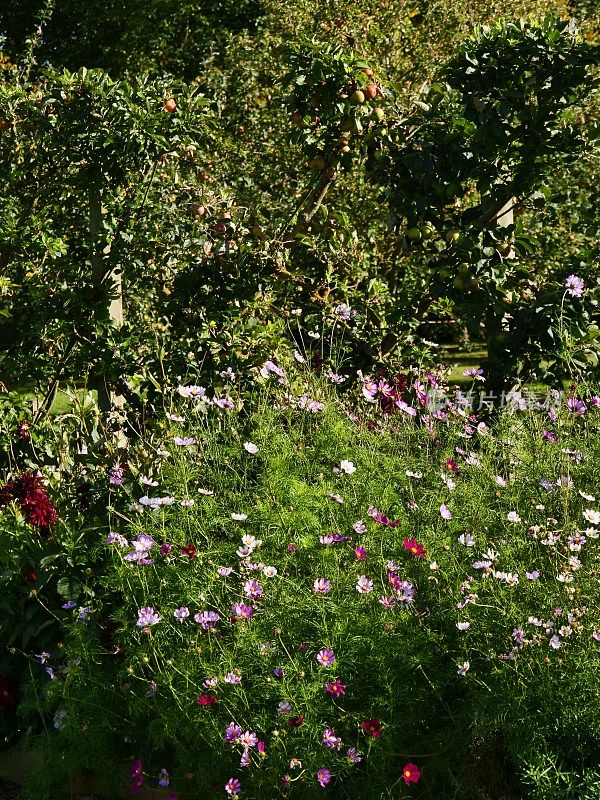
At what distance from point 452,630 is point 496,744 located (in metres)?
0.30

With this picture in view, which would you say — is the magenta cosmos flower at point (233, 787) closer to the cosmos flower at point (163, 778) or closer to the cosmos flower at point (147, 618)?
the cosmos flower at point (163, 778)

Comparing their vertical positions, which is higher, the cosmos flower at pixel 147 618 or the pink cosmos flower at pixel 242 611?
the pink cosmos flower at pixel 242 611

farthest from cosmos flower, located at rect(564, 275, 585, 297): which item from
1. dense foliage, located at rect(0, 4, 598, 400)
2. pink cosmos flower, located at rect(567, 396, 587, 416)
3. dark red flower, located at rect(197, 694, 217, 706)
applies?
dark red flower, located at rect(197, 694, 217, 706)

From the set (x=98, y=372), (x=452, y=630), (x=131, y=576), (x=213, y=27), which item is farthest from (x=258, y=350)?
(x=213, y=27)

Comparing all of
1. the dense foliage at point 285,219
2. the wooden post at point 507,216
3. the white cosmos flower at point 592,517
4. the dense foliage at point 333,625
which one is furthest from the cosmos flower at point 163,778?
the wooden post at point 507,216

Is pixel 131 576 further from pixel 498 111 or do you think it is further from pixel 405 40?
pixel 405 40

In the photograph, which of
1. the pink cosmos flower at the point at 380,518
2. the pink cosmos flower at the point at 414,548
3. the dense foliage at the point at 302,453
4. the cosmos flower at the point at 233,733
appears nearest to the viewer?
the cosmos flower at the point at 233,733

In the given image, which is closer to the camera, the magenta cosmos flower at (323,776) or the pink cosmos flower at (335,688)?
the magenta cosmos flower at (323,776)

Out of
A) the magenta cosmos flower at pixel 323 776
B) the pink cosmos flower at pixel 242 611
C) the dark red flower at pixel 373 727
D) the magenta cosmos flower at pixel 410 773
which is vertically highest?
the pink cosmos flower at pixel 242 611

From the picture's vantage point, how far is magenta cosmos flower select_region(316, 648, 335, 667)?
2.26m

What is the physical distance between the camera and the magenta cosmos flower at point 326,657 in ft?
7.42

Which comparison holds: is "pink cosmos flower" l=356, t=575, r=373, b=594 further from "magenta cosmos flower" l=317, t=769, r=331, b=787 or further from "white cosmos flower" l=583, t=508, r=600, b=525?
"white cosmos flower" l=583, t=508, r=600, b=525

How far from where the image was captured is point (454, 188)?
4395 millimetres

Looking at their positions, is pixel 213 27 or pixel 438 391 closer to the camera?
pixel 438 391
